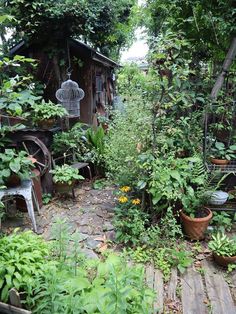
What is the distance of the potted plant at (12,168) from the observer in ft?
8.75

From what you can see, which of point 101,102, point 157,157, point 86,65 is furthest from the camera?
point 101,102

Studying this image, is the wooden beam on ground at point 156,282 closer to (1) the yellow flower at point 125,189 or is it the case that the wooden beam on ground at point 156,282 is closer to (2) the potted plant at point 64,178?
(1) the yellow flower at point 125,189

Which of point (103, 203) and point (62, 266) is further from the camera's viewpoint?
point (103, 203)

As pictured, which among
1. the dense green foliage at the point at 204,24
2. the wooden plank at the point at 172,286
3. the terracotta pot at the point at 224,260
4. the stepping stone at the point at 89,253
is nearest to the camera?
the wooden plank at the point at 172,286

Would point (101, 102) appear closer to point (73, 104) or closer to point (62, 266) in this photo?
point (73, 104)

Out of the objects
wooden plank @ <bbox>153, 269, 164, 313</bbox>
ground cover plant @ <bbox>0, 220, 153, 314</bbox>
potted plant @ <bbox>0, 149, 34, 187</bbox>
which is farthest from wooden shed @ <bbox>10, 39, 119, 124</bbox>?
wooden plank @ <bbox>153, 269, 164, 313</bbox>

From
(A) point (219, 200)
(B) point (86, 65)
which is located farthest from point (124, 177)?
(B) point (86, 65)

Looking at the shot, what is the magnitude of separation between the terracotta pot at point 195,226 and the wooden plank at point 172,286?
0.54 m

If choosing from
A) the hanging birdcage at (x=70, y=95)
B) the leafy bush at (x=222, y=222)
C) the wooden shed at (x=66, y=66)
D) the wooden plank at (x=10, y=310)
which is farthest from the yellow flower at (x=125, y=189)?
the wooden shed at (x=66, y=66)

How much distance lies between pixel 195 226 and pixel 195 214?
0.55 feet

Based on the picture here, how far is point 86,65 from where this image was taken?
5.52m

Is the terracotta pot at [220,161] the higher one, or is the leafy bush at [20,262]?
the terracotta pot at [220,161]

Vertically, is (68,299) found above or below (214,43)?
below

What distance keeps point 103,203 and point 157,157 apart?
3.79 ft
